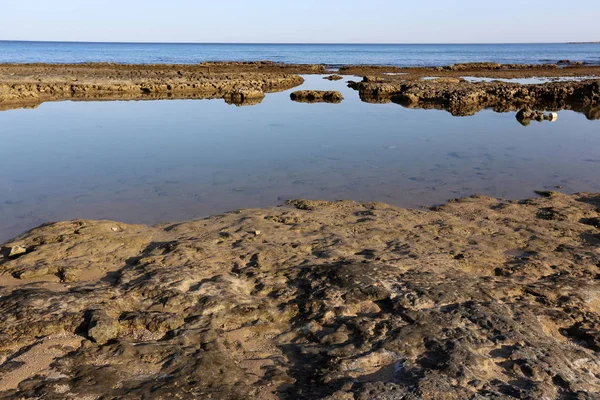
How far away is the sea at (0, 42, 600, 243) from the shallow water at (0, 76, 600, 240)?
0.04 metres

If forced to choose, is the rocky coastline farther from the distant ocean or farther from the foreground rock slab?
the distant ocean

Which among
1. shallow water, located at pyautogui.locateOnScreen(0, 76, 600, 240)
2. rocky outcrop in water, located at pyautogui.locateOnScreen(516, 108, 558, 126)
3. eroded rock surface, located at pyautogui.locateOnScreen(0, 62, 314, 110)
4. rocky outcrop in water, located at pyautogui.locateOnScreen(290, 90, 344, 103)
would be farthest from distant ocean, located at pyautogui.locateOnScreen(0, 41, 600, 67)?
shallow water, located at pyautogui.locateOnScreen(0, 76, 600, 240)

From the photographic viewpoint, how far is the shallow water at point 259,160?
29.2 ft

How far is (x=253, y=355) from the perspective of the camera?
3.99 m

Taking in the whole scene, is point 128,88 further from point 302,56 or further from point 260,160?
point 302,56

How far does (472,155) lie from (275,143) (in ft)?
17.0

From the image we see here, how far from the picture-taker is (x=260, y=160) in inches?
463

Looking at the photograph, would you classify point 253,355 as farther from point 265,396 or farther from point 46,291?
point 46,291

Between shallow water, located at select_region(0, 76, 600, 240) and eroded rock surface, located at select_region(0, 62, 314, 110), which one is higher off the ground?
eroded rock surface, located at select_region(0, 62, 314, 110)

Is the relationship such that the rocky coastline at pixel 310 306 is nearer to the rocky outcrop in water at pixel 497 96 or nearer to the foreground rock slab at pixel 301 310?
the foreground rock slab at pixel 301 310

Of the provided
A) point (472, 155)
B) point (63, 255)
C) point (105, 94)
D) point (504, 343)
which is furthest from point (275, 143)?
point (105, 94)

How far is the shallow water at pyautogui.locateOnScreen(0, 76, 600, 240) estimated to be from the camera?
891 centimetres

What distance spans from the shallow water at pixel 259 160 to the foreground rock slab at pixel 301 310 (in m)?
1.82

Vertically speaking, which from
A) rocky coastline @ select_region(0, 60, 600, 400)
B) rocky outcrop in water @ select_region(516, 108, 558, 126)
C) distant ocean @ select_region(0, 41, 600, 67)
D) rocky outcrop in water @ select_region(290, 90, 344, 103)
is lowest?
rocky coastline @ select_region(0, 60, 600, 400)
